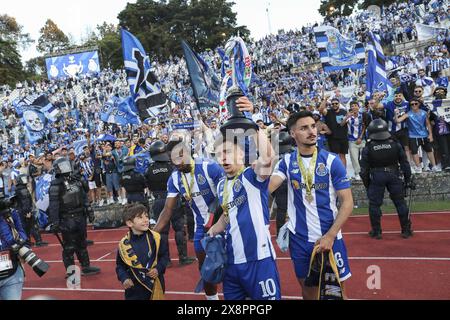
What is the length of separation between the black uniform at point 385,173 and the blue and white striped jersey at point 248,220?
4.45 metres


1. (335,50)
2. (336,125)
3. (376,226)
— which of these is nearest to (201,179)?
(376,226)

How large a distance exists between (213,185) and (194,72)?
7630 mm

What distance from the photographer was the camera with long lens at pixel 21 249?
415 cm

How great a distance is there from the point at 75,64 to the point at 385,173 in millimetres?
53455

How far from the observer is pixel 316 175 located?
3854mm

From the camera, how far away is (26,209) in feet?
35.6

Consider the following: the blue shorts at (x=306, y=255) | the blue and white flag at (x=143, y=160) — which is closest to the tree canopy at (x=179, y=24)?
the blue and white flag at (x=143, y=160)

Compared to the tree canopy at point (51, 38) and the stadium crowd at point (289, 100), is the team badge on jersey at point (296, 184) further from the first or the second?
the tree canopy at point (51, 38)

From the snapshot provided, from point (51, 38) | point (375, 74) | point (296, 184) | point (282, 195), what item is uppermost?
point (51, 38)

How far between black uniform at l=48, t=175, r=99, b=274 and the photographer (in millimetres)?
3062

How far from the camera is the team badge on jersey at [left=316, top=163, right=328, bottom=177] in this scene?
3830 mm

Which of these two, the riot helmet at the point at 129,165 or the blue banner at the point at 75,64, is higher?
the blue banner at the point at 75,64

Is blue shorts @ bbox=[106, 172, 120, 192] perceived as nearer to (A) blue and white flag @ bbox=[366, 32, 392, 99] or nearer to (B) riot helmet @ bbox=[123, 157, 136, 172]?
(B) riot helmet @ bbox=[123, 157, 136, 172]

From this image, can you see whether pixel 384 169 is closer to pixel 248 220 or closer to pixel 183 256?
pixel 183 256
